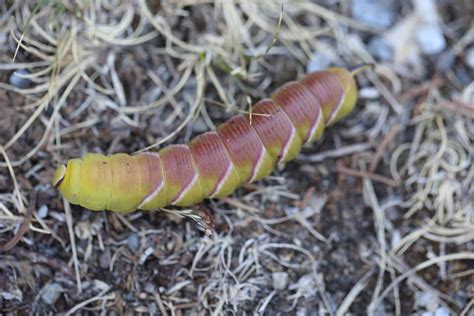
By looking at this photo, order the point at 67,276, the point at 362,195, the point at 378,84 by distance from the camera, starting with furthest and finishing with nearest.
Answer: the point at 378,84 → the point at 362,195 → the point at 67,276

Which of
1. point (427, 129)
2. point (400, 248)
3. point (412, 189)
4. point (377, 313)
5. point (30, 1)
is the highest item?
point (30, 1)

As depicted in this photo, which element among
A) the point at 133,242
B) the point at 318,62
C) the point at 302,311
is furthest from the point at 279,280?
the point at 318,62

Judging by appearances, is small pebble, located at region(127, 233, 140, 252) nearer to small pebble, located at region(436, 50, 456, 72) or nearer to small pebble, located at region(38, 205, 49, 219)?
small pebble, located at region(38, 205, 49, 219)

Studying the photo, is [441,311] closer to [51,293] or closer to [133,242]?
[133,242]

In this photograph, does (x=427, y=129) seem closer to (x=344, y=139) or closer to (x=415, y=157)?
(x=415, y=157)

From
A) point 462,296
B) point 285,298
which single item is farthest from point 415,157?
point 285,298

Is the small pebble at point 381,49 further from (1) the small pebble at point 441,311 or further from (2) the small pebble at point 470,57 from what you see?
(1) the small pebble at point 441,311
